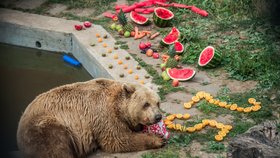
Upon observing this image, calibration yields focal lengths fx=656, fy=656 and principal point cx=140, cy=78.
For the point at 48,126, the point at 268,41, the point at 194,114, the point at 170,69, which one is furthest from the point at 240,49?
the point at 48,126

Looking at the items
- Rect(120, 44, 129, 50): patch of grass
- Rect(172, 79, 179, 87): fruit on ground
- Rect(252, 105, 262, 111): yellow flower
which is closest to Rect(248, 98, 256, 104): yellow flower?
Rect(252, 105, 262, 111): yellow flower

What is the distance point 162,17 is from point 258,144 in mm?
Answer: 7094

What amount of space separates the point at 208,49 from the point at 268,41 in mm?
1382

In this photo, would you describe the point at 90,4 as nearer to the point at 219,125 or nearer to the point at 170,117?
the point at 170,117

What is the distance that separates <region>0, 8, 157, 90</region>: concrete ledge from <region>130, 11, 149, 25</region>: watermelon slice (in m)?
0.75

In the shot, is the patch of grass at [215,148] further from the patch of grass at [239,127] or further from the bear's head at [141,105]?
the bear's head at [141,105]

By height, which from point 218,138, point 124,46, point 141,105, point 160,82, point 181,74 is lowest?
point 124,46

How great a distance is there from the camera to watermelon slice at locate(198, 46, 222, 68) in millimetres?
12328

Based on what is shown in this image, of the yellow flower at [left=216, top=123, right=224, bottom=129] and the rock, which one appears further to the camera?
the yellow flower at [left=216, top=123, right=224, bottom=129]

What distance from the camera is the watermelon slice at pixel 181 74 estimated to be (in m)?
12.0

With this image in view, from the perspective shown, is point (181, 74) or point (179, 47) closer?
point (181, 74)

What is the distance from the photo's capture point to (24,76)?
535 inches

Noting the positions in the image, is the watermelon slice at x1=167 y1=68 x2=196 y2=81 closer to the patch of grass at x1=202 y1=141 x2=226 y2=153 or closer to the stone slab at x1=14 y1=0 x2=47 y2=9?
the patch of grass at x1=202 y1=141 x2=226 y2=153

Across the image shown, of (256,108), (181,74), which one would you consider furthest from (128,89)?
(181,74)
